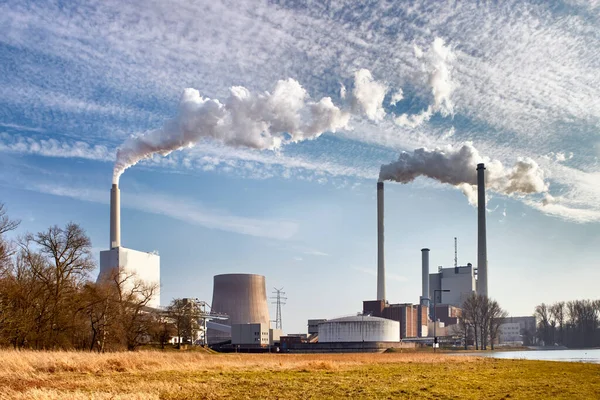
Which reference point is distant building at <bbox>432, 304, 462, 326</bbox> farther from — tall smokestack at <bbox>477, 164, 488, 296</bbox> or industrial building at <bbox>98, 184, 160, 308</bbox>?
industrial building at <bbox>98, 184, 160, 308</bbox>

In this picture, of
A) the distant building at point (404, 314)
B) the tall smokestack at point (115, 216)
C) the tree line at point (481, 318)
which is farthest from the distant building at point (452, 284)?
the tall smokestack at point (115, 216)

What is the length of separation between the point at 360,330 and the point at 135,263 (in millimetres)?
33302

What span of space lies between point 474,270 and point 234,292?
67.8 metres

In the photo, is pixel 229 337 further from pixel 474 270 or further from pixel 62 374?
Result: pixel 62 374

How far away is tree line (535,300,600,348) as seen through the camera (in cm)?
10581

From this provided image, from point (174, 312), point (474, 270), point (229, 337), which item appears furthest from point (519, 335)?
point (174, 312)

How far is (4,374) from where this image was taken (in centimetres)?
1914

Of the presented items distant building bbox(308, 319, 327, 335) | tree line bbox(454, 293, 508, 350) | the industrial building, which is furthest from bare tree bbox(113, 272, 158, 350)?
distant building bbox(308, 319, 327, 335)

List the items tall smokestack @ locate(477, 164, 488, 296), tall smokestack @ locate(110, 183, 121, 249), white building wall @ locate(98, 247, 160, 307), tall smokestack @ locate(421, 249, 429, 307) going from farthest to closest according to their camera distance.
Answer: tall smokestack @ locate(421, 249, 429, 307)
tall smokestack @ locate(477, 164, 488, 296)
white building wall @ locate(98, 247, 160, 307)
tall smokestack @ locate(110, 183, 121, 249)

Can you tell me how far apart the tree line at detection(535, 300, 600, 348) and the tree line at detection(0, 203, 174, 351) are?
87.1m

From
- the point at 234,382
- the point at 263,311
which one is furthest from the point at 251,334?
the point at 234,382

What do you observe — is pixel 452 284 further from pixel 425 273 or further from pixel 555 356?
pixel 555 356

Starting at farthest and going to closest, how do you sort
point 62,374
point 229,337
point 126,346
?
point 229,337
point 126,346
point 62,374

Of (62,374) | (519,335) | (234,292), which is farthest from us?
(519,335)
